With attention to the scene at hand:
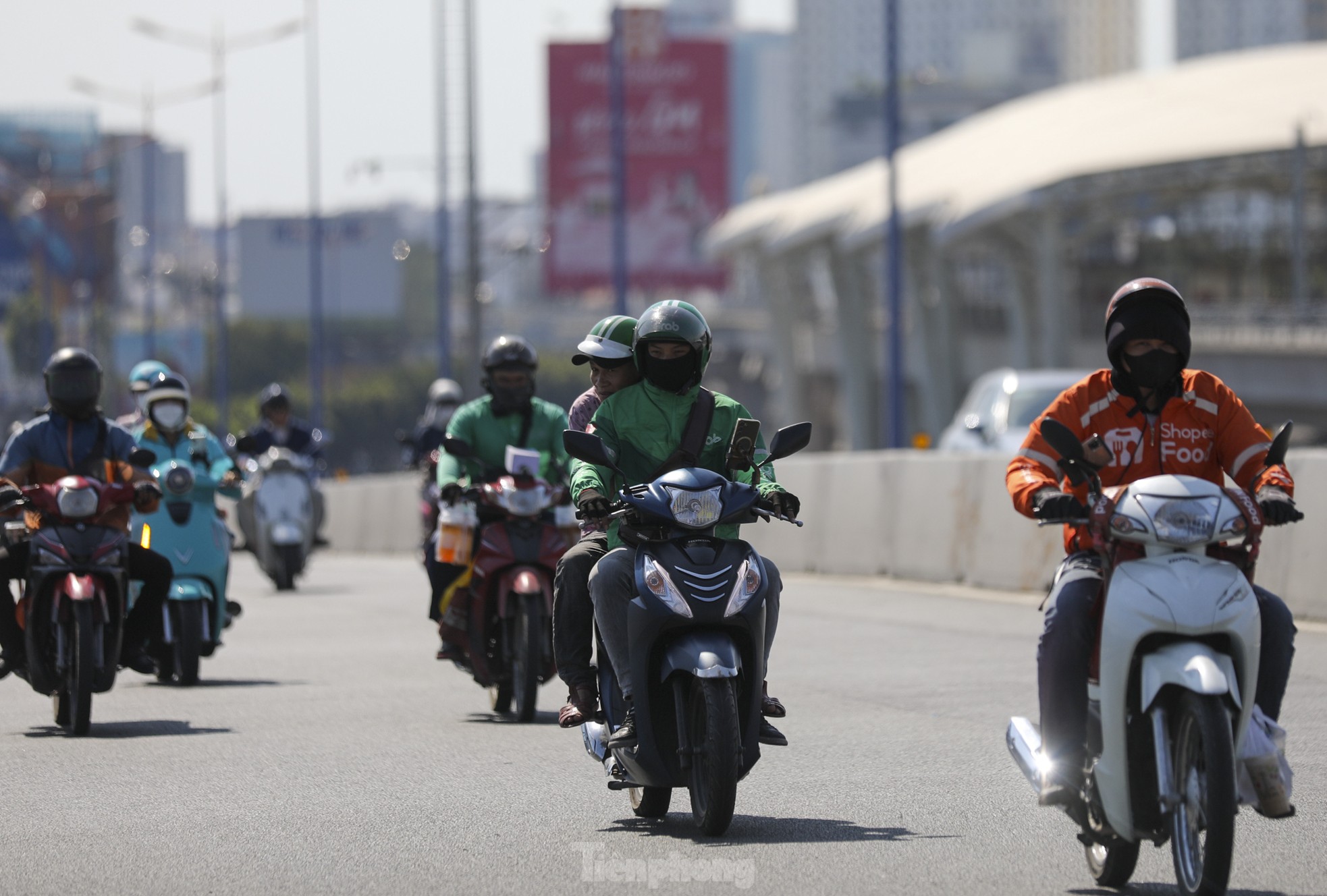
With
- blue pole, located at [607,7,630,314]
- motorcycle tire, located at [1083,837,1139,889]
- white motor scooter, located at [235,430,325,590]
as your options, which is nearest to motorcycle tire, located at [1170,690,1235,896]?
motorcycle tire, located at [1083,837,1139,889]

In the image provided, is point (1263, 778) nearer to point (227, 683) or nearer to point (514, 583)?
point (514, 583)

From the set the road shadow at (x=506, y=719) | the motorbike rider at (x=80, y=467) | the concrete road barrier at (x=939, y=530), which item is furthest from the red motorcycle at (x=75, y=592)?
the concrete road barrier at (x=939, y=530)

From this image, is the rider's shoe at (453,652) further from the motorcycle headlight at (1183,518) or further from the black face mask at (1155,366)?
the motorcycle headlight at (1183,518)

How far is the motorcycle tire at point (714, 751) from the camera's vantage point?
7.12 m

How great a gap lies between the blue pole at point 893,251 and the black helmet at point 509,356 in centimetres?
1788

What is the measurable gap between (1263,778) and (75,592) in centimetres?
570

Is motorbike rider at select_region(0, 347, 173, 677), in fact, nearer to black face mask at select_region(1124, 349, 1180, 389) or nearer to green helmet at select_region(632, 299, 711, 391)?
green helmet at select_region(632, 299, 711, 391)

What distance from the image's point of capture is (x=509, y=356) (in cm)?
1141

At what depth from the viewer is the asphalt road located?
686 cm

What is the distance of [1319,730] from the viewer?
9922mm

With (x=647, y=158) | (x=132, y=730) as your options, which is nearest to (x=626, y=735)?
(x=132, y=730)

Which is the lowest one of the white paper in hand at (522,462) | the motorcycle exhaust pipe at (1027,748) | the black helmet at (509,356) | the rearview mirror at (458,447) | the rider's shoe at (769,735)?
the rider's shoe at (769,735)

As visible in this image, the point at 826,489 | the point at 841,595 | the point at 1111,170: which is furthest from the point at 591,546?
the point at 1111,170

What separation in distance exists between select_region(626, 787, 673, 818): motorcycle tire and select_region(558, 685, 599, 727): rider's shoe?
0.28 metres
